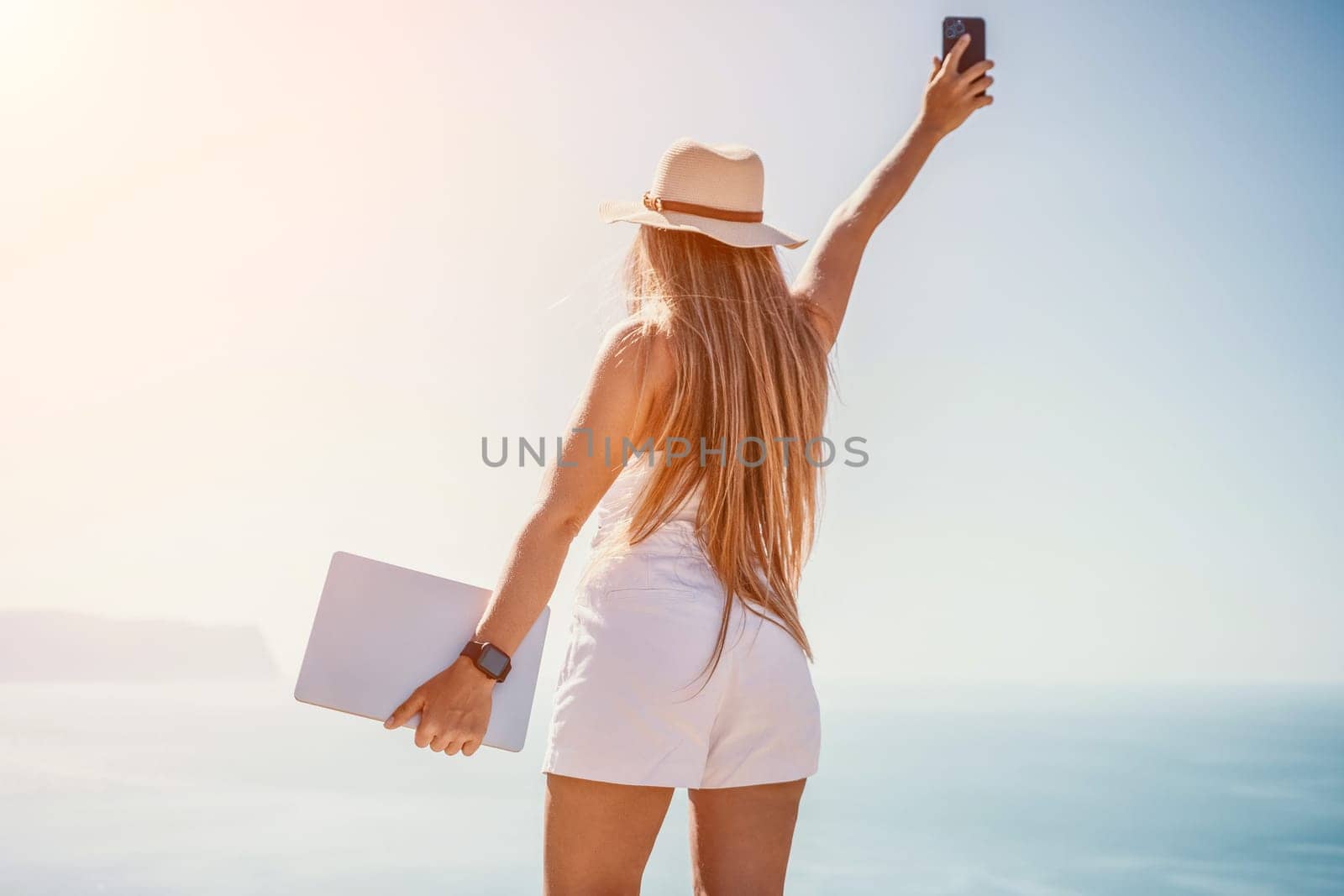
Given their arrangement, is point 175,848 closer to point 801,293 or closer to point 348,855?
point 348,855

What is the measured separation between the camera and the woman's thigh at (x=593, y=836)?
1314mm

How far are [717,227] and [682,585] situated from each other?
20.1 inches

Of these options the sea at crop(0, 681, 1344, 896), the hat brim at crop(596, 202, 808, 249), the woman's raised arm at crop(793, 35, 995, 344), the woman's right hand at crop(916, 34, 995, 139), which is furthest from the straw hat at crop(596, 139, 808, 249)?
the sea at crop(0, 681, 1344, 896)

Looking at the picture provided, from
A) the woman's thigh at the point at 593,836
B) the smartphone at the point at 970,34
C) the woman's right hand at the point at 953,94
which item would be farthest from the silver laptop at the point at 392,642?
the smartphone at the point at 970,34

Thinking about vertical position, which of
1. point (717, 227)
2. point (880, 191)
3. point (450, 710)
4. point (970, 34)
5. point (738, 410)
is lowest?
point (450, 710)

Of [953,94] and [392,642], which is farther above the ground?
[953,94]

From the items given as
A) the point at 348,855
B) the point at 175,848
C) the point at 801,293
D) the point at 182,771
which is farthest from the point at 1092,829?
the point at 801,293

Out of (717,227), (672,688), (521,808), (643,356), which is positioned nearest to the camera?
(672,688)

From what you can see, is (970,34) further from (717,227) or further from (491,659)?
(491,659)

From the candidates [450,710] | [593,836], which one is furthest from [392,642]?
[593,836]

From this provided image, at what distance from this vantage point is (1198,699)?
75.8 ft

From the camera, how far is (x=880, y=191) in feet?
5.92

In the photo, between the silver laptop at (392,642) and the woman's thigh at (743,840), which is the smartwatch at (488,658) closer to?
the silver laptop at (392,642)

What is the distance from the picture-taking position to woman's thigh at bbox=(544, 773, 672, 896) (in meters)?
1.31
